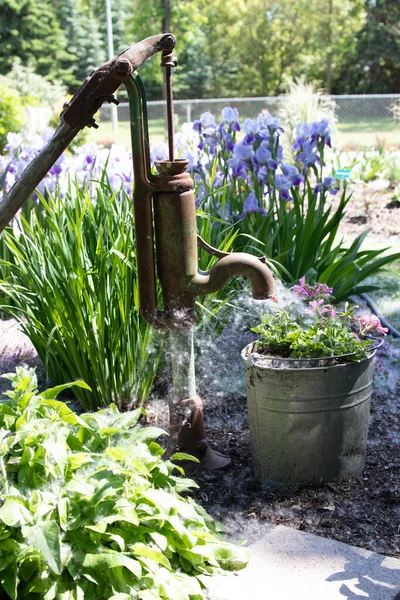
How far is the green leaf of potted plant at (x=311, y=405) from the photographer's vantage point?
2271 mm

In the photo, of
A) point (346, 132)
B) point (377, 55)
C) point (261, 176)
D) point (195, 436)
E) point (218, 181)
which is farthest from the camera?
point (377, 55)

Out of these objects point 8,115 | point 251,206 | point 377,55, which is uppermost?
point 377,55

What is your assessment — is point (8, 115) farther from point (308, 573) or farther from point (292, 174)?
point (308, 573)

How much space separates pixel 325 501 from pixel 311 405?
31 centimetres

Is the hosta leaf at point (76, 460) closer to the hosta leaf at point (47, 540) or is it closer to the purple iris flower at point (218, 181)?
the hosta leaf at point (47, 540)

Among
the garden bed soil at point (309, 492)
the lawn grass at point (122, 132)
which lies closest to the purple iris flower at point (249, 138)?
the garden bed soil at point (309, 492)

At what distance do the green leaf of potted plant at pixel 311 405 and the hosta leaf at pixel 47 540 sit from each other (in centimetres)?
97

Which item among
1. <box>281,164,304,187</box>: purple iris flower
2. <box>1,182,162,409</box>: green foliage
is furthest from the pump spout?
<box>281,164,304,187</box>: purple iris flower

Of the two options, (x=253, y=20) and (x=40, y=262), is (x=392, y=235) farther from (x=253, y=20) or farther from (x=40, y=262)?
(x=253, y=20)

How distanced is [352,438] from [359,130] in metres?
22.3

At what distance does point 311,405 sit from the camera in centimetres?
228

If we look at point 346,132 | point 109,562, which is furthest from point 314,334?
point 346,132

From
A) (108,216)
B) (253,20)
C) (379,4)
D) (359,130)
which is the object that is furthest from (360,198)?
(379,4)

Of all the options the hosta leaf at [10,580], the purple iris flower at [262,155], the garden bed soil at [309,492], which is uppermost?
the purple iris flower at [262,155]
